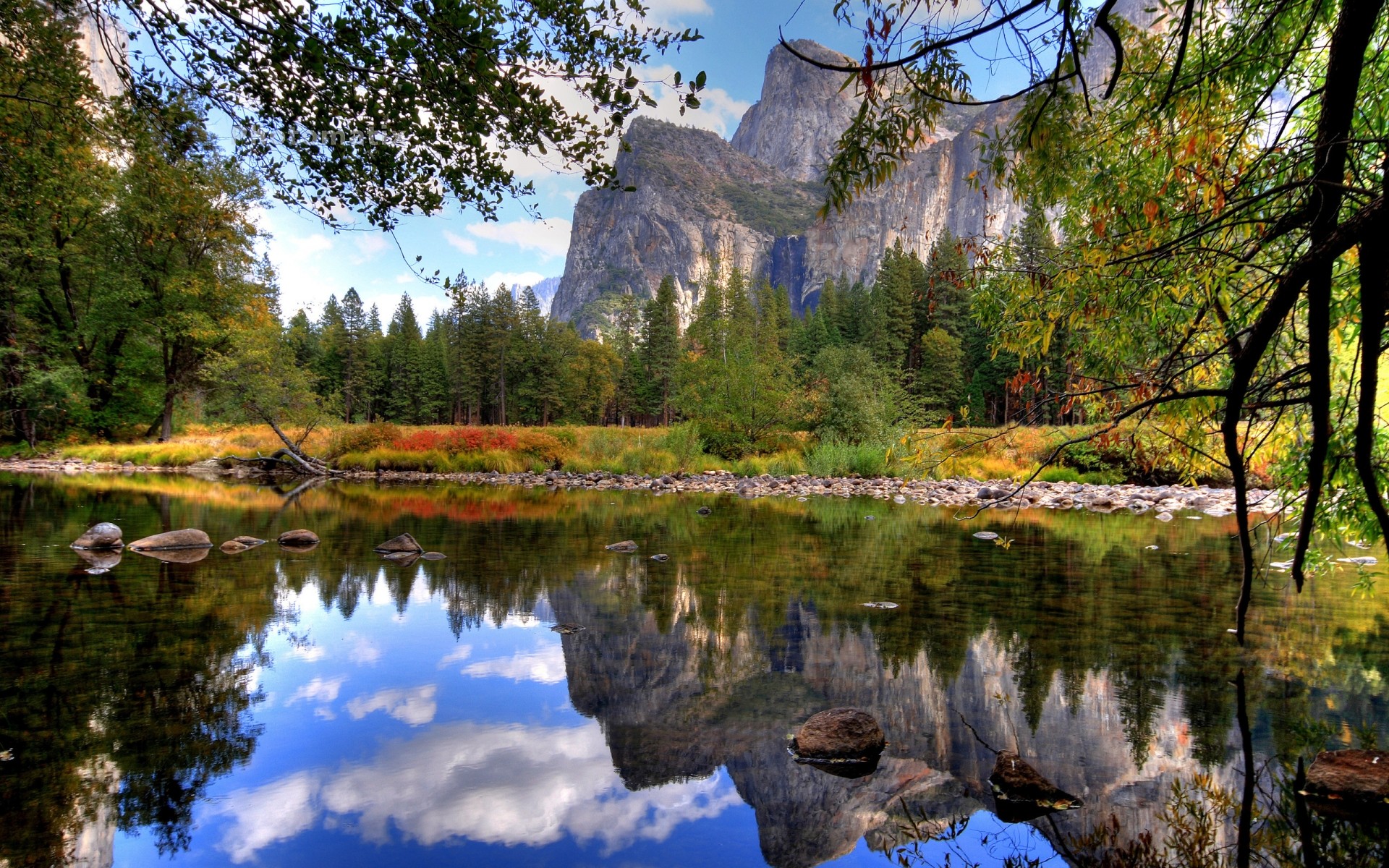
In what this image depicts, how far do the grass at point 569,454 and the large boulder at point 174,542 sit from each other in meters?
17.4

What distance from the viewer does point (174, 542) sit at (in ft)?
34.9

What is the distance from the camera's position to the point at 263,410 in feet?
94.6

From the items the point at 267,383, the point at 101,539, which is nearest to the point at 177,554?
the point at 101,539

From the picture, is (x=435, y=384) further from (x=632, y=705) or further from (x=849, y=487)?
(x=632, y=705)

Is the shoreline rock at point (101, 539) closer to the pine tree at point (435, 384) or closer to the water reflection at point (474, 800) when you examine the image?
the water reflection at point (474, 800)

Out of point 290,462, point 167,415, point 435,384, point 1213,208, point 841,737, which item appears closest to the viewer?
point 1213,208

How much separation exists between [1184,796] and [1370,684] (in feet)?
10.2

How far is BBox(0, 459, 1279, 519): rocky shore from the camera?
20.0 meters

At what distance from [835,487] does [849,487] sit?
1.55ft

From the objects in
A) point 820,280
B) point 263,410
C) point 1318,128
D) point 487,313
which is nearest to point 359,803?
point 1318,128

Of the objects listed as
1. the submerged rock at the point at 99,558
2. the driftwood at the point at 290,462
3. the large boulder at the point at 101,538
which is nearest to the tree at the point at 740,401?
the driftwood at the point at 290,462

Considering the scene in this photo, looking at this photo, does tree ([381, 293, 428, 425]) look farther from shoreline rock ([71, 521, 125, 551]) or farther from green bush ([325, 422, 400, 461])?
shoreline rock ([71, 521, 125, 551])

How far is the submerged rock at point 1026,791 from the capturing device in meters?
3.68

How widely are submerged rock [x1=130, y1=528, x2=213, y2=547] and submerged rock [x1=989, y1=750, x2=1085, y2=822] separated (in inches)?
449
